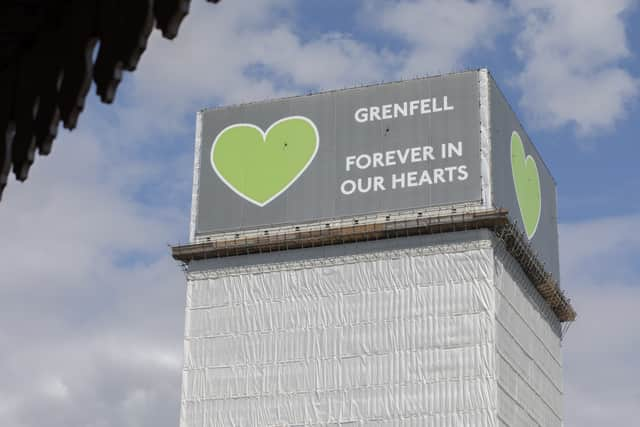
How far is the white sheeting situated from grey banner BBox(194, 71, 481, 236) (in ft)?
14.1

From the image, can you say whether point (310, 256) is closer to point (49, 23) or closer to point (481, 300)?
point (481, 300)

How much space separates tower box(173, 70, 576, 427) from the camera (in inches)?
3652

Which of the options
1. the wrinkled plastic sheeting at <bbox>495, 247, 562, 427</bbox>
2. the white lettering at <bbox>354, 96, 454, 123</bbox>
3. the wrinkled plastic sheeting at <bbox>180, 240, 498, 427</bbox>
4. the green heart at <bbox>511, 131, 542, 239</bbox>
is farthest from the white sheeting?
the white lettering at <bbox>354, 96, 454, 123</bbox>

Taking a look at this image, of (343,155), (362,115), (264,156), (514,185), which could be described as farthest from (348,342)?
(514,185)

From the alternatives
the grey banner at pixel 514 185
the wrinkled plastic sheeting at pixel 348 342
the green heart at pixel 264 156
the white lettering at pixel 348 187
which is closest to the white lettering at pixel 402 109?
the grey banner at pixel 514 185

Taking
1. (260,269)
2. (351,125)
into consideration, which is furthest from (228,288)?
(351,125)

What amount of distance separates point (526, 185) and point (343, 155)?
18.0 meters

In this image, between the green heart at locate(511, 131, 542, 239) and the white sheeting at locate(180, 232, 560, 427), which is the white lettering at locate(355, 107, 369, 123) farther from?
the green heart at locate(511, 131, 542, 239)

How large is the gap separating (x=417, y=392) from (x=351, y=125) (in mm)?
23703

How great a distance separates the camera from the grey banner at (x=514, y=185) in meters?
101

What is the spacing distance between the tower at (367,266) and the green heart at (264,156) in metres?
0.14

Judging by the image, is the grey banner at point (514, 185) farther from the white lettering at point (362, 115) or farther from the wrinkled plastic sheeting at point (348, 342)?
the white lettering at point (362, 115)

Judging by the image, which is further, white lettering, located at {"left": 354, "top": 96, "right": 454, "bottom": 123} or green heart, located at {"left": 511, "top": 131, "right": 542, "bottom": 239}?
green heart, located at {"left": 511, "top": 131, "right": 542, "bottom": 239}

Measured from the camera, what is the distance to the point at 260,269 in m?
→ 101
